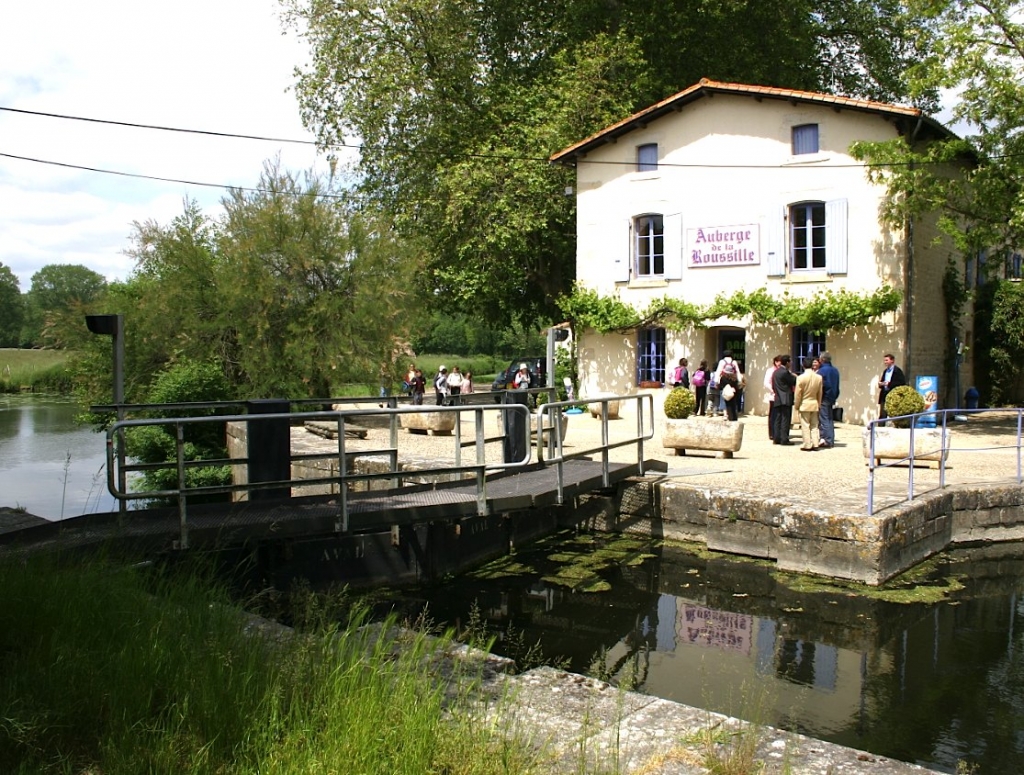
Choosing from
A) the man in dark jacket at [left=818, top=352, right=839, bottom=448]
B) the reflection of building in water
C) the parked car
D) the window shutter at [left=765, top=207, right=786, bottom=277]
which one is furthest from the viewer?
the parked car

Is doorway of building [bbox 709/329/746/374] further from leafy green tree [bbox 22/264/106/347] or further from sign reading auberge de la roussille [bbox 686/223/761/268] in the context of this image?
leafy green tree [bbox 22/264/106/347]

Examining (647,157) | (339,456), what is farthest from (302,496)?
(647,157)

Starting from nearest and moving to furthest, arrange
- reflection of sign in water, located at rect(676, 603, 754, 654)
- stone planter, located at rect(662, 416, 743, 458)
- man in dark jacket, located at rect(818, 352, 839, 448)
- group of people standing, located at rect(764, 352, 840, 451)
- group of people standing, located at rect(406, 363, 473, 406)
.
Answer: reflection of sign in water, located at rect(676, 603, 754, 654), stone planter, located at rect(662, 416, 743, 458), group of people standing, located at rect(764, 352, 840, 451), man in dark jacket, located at rect(818, 352, 839, 448), group of people standing, located at rect(406, 363, 473, 406)

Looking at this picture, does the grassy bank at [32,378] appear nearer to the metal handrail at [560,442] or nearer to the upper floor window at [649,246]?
the upper floor window at [649,246]

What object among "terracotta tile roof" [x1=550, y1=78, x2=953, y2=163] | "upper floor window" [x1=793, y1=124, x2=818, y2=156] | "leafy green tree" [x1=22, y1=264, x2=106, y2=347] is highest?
"leafy green tree" [x1=22, y1=264, x2=106, y2=347]

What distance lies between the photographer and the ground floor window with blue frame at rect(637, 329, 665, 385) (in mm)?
22312

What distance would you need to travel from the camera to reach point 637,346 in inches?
890

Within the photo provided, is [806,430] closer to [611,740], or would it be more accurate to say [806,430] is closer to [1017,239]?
[1017,239]

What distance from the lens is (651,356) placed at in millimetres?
22484

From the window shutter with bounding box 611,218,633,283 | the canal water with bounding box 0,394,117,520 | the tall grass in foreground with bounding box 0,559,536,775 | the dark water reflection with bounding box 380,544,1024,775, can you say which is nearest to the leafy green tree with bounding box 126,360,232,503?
the canal water with bounding box 0,394,117,520

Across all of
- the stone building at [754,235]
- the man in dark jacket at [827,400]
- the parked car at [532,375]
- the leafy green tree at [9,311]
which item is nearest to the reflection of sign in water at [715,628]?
the man in dark jacket at [827,400]

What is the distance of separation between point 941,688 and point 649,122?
17.6 meters

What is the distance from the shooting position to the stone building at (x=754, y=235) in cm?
1923

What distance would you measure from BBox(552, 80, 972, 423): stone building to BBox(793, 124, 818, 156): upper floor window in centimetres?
3
